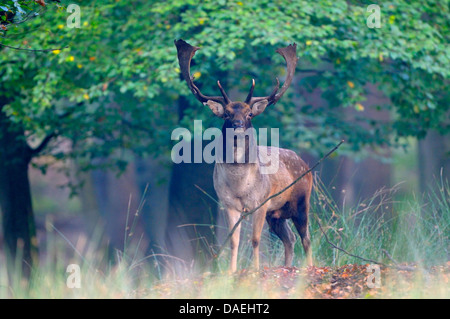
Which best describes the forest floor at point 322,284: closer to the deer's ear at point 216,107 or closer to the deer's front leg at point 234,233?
the deer's front leg at point 234,233

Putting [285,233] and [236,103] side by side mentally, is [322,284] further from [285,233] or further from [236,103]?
[236,103]

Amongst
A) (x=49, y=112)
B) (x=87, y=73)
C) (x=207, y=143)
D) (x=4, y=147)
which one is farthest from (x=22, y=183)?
(x=207, y=143)

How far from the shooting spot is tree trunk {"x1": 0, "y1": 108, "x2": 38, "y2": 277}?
12.1 m

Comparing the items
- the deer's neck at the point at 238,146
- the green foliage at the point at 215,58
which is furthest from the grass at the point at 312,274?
the green foliage at the point at 215,58

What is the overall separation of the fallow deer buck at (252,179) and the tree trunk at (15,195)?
5.81m

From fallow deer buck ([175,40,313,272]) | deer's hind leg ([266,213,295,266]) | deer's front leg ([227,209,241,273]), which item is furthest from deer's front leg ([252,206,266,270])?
deer's hind leg ([266,213,295,266])

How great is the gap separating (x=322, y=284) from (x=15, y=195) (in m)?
7.55

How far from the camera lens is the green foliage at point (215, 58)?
10219mm

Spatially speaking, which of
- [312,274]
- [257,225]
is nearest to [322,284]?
[312,274]

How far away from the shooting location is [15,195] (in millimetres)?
12281
